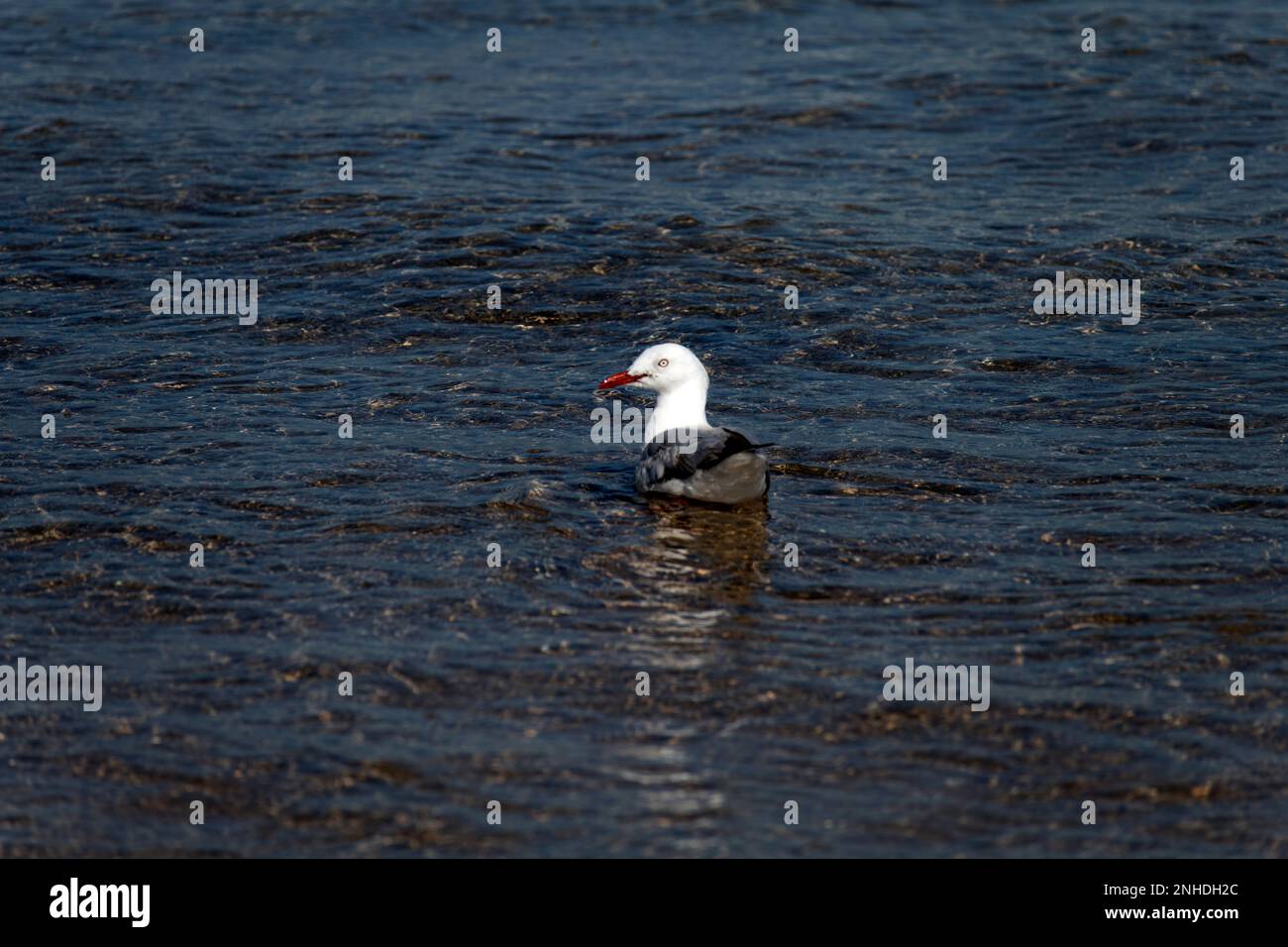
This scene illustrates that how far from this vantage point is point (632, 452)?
12.8m

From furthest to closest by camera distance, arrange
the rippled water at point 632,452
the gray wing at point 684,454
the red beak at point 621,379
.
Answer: the red beak at point 621,379 → the gray wing at point 684,454 → the rippled water at point 632,452

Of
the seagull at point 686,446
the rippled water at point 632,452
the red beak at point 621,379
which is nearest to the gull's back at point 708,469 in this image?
the seagull at point 686,446

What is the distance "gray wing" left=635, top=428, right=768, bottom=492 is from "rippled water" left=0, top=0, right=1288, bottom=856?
0.89 feet

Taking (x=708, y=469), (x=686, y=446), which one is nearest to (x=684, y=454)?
(x=686, y=446)

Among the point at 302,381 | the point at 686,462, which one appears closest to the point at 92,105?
the point at 302,381

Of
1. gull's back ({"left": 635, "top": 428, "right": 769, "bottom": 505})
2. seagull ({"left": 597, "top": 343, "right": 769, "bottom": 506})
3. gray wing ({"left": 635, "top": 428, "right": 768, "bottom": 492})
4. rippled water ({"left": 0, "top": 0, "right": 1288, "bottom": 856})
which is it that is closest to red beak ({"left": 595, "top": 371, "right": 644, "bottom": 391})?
seagull ({"left": 597, "top": 343, "right": 769, "bottom": 506})

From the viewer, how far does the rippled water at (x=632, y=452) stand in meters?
8.05

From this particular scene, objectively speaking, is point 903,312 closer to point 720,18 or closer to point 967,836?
point 967,836

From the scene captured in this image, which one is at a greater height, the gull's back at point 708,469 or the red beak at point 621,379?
the red beak at point 621,379

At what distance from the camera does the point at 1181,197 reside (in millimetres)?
18672

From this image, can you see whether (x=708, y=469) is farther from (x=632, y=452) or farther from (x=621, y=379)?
(x=632, y=452)

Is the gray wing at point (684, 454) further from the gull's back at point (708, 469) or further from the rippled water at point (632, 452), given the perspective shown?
the rippled water at point (632, 452)

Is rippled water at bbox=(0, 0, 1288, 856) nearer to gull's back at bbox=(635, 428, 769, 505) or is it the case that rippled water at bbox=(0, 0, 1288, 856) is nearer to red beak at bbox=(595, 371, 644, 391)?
gull's back at bbox=(635, 428, 769, 505)

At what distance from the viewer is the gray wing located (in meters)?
11.1
